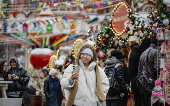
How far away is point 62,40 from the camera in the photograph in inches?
1395

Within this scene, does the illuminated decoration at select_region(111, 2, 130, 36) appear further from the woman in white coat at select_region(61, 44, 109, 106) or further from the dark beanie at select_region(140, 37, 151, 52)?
the woman in white coat at select_region(61, 44, 109, 106)

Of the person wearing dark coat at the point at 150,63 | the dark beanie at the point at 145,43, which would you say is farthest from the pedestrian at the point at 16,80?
the person wearing dark coat at the point at 150,63

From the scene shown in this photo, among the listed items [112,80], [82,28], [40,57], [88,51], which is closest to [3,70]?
[112,80]

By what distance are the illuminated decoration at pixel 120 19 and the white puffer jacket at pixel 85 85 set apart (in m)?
6.32

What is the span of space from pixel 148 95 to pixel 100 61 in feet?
20.1

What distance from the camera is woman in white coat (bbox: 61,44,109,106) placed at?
8.20 meters

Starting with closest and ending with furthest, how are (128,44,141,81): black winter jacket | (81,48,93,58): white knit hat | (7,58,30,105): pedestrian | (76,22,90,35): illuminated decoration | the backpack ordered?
(81,48,93,58): white knit hat
the backpack
(128,44,141,81): black winter jacket
(7,58,30,105): pedestrian
(76,22,90,35): illuminated decoration

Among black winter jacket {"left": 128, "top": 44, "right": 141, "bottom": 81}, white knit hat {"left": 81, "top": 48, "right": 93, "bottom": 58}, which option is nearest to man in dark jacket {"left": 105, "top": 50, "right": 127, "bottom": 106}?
black winter jacket {"left": 128, "top": 44, "right": 141, "bottom": 81}

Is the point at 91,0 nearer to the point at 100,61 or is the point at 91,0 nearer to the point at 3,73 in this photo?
the point at 100,61

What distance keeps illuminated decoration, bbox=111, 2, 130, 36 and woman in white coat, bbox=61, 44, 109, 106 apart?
20.5 feet

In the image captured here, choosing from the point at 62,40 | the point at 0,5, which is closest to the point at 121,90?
the point at 62,40

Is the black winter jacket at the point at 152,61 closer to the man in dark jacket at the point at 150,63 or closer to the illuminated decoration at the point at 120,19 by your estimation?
the man in dark jacket at the point at 150,63

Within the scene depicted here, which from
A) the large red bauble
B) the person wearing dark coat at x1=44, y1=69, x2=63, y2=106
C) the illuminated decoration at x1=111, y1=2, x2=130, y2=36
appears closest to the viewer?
the illuminated decoration at x1=111, y1=2, x2=130, y2=36

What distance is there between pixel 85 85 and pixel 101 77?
1.13ft
